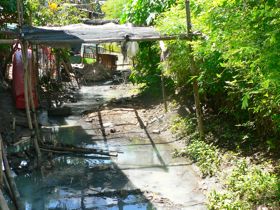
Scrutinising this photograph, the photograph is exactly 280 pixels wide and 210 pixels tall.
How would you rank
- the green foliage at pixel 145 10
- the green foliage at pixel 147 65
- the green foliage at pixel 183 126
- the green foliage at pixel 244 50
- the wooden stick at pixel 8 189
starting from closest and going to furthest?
the green foliage at pixel 244 50 < the wooden stick at pixel 8 189 < the green foliage at pixel 183 126 < the green foliage at pixel 145 10 < the green foliage at pixel 147 65

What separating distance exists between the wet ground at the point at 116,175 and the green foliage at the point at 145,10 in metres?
3.17

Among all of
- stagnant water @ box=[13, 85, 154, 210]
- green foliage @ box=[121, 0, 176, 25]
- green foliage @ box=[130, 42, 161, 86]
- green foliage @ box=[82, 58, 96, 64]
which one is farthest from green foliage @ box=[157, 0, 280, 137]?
green foliage @ box=[82, 58, 96, 64]

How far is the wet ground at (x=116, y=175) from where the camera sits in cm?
651

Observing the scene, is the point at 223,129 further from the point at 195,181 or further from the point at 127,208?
the point at 127,208

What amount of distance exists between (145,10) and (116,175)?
6.38 m

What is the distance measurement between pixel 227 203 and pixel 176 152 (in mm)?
2836

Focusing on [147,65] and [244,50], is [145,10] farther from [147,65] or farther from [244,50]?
[244,50]

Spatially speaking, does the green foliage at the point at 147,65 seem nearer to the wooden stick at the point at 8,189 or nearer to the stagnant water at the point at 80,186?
the stagnant water at the point at 80,186

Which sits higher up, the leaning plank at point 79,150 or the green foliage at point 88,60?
the green foliage at point 88,60

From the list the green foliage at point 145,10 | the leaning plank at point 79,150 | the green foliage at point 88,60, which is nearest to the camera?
the leaning plank at point 79,150

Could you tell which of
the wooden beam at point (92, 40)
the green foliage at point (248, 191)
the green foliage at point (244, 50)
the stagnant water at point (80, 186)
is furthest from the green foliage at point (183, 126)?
the green foliage at point (248, 191)

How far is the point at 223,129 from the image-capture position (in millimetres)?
8492

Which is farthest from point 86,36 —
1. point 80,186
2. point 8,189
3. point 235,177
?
point 235,177

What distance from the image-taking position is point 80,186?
7121 millimetres
